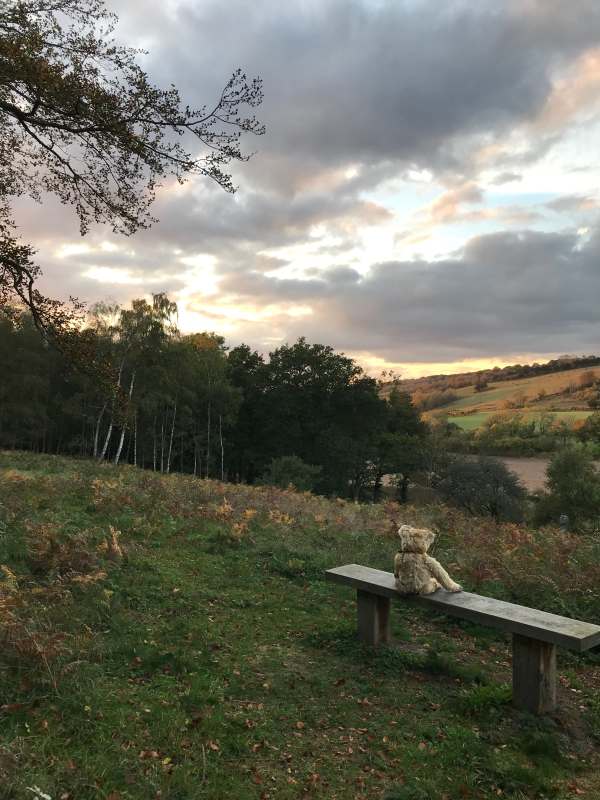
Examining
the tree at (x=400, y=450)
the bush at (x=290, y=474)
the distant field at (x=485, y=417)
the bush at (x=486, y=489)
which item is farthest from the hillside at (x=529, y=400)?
the bush at (x=290, y=474)

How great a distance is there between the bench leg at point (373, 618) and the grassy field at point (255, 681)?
0.21 meters

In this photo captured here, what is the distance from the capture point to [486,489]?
34625 millimetres

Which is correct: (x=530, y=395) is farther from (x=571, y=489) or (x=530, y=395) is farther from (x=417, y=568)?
(x=417, y=568)

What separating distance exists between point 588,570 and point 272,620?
15.1 ft

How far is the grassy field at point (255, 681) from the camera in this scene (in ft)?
12.6

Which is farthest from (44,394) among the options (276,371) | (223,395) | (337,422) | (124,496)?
(124,496)

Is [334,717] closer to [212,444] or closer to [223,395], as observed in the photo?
[223,395]

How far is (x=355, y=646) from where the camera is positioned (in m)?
6.14

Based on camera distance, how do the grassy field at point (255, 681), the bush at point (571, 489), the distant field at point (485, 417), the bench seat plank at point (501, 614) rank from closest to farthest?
the grassy field at point (255, 681), the bench seat plank at point (501, 614), the bush at point (571, 489), the distant field at point (485, 417)

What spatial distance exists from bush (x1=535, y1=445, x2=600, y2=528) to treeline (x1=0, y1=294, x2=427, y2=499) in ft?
48.2

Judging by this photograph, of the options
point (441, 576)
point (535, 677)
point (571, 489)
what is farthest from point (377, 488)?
point (535, 677)

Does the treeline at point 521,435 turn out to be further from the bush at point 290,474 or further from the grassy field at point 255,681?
the grassy field at point 255,681

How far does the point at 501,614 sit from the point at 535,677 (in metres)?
0.57

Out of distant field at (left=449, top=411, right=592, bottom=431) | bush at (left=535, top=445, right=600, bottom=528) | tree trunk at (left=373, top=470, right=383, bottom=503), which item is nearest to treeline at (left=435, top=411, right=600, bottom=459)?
distant field at (left=449, top=411, right=592, bottom=431)
